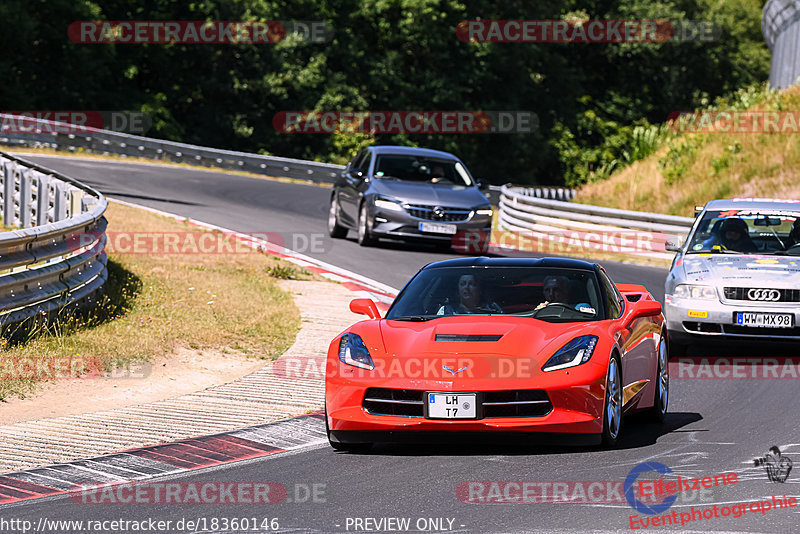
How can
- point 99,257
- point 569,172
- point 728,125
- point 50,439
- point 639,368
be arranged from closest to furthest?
point 50,439 → point 639,368 → point 99,257 → point 728,125 → point 569,172

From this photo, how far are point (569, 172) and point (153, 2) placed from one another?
68.7 ft

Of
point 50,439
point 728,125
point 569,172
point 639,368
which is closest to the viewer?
point 50,439

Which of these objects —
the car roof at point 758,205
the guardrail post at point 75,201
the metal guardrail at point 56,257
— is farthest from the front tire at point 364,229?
the car roof at point 758,205

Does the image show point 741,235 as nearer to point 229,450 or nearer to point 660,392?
point 660,392

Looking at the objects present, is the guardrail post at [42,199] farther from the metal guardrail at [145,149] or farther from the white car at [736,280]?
the metal guardrail at [145,149]

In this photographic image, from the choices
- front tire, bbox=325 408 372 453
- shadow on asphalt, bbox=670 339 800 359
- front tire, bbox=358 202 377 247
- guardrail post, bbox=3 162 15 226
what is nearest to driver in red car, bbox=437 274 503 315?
front tire, bbox=325 408 372 453

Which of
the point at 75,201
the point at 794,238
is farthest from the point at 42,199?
the point at 794,238

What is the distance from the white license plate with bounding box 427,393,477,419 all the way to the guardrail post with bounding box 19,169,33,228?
38.6ft

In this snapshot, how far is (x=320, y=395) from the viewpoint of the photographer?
10203 mm

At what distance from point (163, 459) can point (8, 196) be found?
11979mm

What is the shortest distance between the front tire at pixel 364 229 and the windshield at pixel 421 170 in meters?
0.68

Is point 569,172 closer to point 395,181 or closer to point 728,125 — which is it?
point 728,125

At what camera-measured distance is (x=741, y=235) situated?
1348 cm

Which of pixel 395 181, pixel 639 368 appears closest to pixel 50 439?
pixel 639 368
